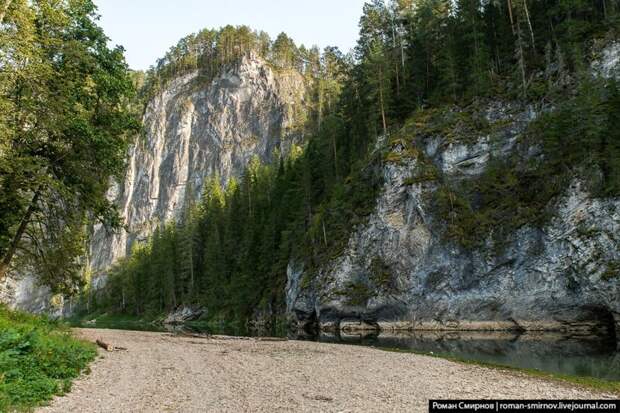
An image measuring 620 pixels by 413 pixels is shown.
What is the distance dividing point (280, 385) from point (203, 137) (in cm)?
15588

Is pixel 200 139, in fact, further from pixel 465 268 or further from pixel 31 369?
pixel 31 369

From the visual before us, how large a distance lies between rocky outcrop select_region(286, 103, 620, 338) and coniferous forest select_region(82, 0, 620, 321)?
177cm

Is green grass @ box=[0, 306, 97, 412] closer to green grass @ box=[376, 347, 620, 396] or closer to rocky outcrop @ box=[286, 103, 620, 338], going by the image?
green grass @ box=[376, 347, 620, 396]

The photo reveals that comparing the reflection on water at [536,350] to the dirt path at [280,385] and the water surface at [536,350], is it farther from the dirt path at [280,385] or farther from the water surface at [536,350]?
the dirt path at [280,385]

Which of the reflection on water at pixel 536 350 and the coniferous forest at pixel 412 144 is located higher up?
the coniferous forest at pixel 412 144

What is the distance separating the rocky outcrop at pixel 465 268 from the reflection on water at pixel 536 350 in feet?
9.73

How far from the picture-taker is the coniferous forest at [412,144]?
43.3m

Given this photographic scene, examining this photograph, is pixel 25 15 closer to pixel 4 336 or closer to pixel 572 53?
pixel 4 336

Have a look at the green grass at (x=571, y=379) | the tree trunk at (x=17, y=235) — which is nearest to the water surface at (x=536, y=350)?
the green grass at (x=571, y=379)

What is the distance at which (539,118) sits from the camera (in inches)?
1844

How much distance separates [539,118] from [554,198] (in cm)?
1053

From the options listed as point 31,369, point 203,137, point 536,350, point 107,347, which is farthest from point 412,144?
point 203,137

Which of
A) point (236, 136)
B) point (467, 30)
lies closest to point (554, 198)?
point (467, 30)

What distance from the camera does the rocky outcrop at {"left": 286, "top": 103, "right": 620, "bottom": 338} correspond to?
3666cm
